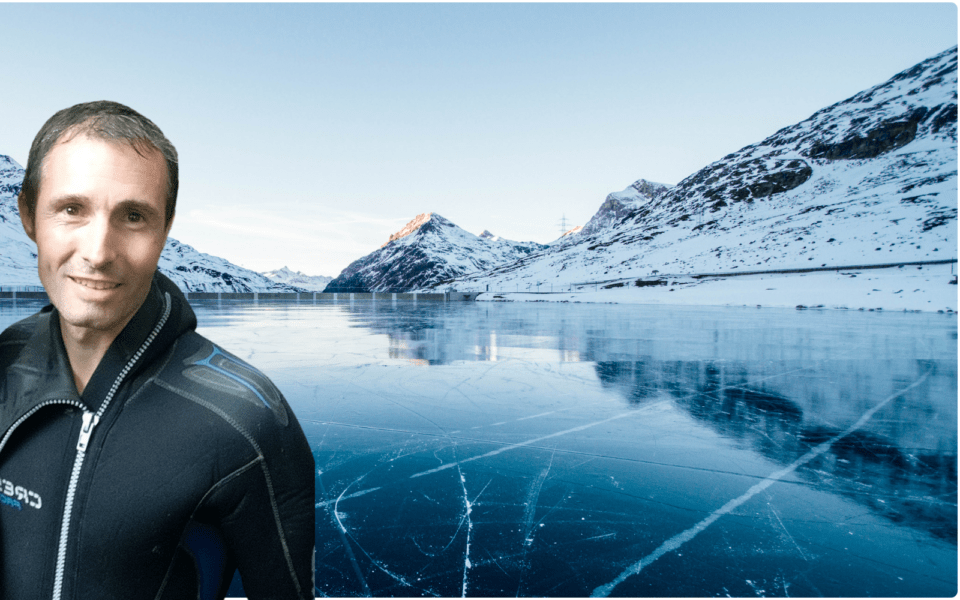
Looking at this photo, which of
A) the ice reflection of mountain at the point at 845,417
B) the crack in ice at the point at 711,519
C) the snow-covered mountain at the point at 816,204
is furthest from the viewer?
the snow-covered mountain at the point at 816,204

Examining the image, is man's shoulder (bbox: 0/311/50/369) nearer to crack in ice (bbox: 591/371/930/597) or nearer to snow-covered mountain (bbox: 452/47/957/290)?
crack in ice (bbox: 591/371/930/597)

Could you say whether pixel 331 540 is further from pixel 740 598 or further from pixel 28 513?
pixel 740 598

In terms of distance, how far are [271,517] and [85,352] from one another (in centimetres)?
69

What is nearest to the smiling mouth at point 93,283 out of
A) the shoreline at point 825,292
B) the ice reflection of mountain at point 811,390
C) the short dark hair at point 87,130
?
the short dark hair at point 87,130

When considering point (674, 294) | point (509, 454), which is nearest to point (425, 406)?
point (509, 454)

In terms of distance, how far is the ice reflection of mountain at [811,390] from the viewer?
3.75 meters

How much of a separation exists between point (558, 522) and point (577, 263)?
117044 millimetres

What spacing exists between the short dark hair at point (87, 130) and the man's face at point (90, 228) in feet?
0.06

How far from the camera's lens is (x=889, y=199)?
289ft

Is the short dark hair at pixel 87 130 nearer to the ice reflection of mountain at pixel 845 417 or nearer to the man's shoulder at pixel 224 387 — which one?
the man's shoulder at pixel 224 387

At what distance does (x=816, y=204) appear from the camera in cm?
10412

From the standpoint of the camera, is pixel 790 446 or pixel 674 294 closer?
pixel 790 446

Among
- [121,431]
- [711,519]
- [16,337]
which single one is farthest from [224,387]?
[711,519]

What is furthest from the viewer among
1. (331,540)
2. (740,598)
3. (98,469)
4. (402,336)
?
(402,336)
